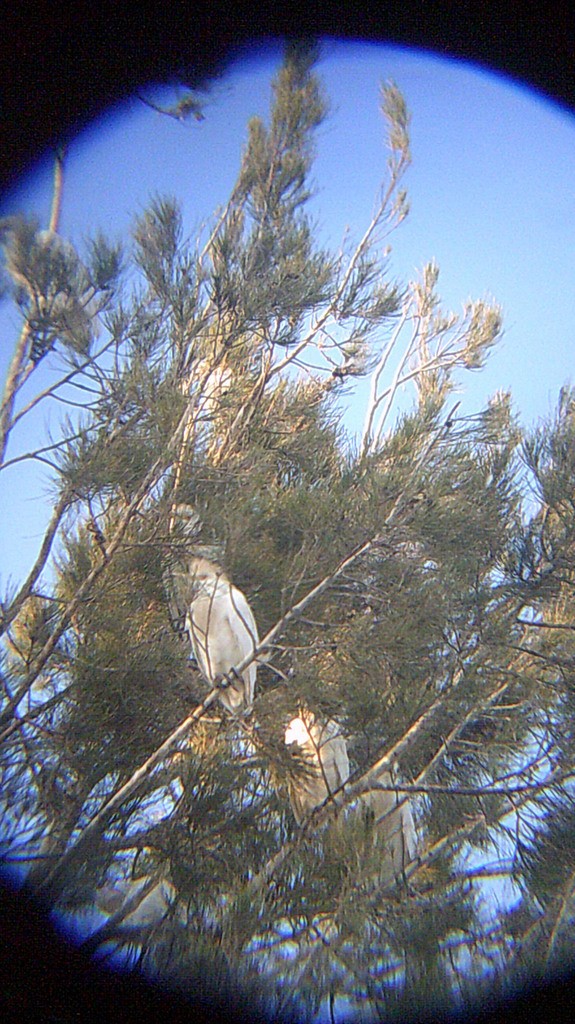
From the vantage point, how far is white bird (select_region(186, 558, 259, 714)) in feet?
7.87

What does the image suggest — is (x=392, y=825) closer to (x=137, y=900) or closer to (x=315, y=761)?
(x=315, y=761)

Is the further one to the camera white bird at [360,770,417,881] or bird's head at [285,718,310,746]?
bird's head at [285,718,310,746]

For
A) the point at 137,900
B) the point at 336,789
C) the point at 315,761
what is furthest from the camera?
the point at 315,761

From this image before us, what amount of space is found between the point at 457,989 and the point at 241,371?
1861 millimetres

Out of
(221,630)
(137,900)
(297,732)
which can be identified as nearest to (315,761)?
(297,732)

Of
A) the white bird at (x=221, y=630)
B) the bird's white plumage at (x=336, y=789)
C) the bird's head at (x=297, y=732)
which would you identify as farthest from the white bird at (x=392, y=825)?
the white bird at (x=221, y=630)

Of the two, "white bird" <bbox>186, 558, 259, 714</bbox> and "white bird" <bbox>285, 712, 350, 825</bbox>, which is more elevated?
"white bird" <bbox>186, 558, 259, 714</bbox>

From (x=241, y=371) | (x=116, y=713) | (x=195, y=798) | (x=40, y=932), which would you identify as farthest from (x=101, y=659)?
(x=241, y=371)

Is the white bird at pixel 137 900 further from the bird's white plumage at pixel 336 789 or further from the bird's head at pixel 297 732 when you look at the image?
the bird's head at pixel 297 732

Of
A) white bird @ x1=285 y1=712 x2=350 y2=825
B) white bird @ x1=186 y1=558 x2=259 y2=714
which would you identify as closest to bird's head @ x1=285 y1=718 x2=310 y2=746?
white bird @ x1=285 y1=712 x2=350 y2=825

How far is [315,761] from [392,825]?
0.92 feet

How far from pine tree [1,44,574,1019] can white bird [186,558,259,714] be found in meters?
0.06

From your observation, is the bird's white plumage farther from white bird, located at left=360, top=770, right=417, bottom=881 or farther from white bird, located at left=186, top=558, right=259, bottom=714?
white bird, located at left=186, top=558, right=259, bottom=714

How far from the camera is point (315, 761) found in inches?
95.8
